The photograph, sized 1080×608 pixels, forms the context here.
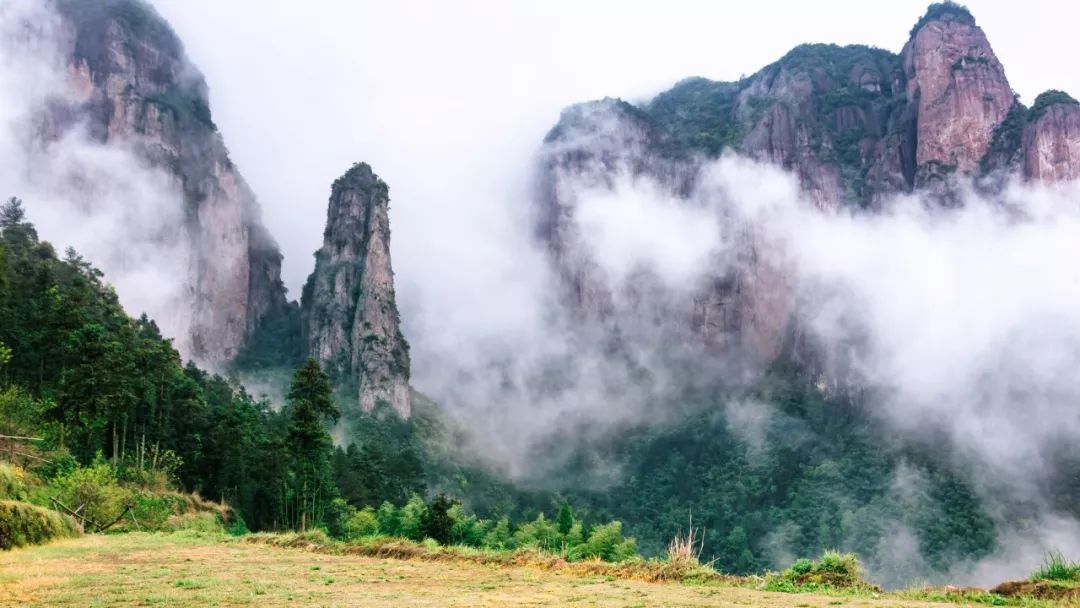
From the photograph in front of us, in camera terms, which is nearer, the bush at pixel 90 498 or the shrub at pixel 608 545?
the bush at pixel 90 498

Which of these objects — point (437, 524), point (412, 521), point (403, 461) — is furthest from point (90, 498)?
point (403, 461)

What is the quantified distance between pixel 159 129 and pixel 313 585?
188 meters

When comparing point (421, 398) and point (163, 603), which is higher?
point (421, 398)

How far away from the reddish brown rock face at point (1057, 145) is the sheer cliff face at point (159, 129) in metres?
194

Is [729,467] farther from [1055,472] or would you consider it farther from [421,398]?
[421,398]

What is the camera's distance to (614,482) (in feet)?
581

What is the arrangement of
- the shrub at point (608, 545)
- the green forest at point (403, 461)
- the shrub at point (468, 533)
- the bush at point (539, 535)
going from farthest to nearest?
1. the bush at point (539, 535)
2. the shrub at point (468, 533)
3. the shrub at point (608, 545)
4. the green forest at point (403, 461)

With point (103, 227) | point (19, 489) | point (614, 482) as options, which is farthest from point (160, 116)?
point (19, 489)

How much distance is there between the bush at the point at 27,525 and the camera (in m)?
29.0

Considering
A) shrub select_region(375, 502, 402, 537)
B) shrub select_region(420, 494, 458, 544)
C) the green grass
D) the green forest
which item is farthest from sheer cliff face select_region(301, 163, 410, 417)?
the green grass

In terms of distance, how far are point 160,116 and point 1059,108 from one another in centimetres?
20830

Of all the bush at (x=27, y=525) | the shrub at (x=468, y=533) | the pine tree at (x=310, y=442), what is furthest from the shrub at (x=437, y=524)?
the bush at (x=27, y=525)

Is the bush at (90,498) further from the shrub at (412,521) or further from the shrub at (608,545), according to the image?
the shrub at (608,545)

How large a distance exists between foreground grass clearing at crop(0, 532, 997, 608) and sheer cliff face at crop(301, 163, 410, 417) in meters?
147
